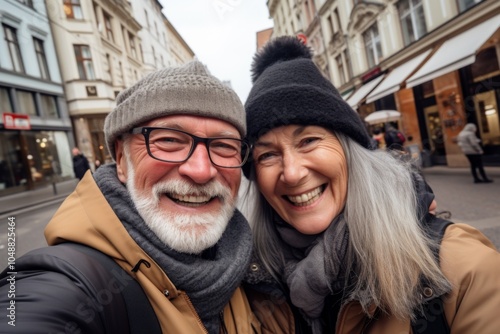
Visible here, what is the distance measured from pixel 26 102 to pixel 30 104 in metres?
0.21

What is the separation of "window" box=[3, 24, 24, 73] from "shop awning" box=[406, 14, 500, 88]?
14350 mm

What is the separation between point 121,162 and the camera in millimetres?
1495

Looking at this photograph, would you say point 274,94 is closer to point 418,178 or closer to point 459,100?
point 418,178

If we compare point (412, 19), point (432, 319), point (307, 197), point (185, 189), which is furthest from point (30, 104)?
point (432, 319)

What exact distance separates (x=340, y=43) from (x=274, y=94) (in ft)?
57.9

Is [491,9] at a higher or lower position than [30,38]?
lower

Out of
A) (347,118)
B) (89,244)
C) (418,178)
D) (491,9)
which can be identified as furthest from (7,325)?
(491,9)

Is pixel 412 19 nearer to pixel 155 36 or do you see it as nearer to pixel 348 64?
pixel 348 64

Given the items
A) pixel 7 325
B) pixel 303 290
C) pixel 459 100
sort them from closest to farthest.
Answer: pixel 7 325, pixel 303 290, pixel 459 100

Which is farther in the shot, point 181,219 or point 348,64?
point 348,64

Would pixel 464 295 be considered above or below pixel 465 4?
below

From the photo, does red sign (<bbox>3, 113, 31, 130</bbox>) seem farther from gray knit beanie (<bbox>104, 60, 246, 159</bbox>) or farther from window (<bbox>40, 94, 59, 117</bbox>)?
gray knit beanie (<bbox>104, 60, 246, 159</bbox>)

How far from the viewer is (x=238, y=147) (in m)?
1.54

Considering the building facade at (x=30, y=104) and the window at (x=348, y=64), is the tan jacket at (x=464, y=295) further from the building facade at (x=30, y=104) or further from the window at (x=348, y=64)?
the window at (x=348, y=64)
